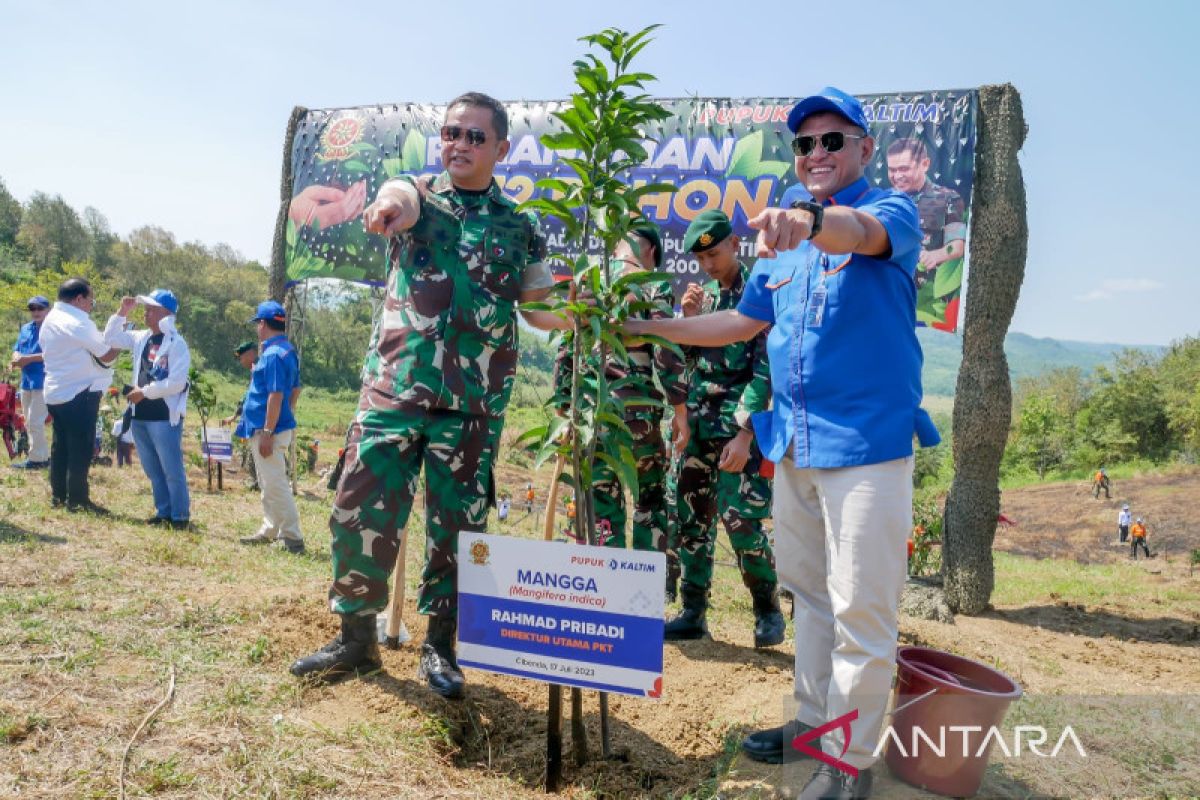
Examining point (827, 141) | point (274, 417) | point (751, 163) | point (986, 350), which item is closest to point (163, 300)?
point (274, 417)

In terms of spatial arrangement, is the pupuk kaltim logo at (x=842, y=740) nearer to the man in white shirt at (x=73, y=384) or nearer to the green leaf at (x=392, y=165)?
the man in white shirt at (x=73, y=384)

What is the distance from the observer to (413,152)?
7.68m

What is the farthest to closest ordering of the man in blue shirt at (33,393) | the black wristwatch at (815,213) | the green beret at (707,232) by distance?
the man in blue shirt at (33,393)
the green beret at (707,232)
the black wristwatch at (815,213)

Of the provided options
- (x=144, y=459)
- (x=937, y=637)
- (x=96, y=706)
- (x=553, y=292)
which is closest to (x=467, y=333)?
(x=553, y=292)

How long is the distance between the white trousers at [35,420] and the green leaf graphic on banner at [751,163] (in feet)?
26.9

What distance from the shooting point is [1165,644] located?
611 cm

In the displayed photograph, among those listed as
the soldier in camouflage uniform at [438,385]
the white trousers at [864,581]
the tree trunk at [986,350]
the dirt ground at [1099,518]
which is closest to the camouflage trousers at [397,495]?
the soldier in camouflage uniform at [438,385]

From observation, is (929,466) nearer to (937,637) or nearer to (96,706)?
(937,637)

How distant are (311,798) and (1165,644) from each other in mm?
6665

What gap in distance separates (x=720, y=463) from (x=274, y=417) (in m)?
4.11

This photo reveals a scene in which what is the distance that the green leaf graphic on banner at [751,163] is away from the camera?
6609 mm

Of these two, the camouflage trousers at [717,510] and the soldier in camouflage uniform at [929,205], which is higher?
the soldier in camouflage uniform at [929,205]

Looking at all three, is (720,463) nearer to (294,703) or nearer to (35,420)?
(294,703)

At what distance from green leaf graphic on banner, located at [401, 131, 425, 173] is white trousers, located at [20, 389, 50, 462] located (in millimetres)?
5235
